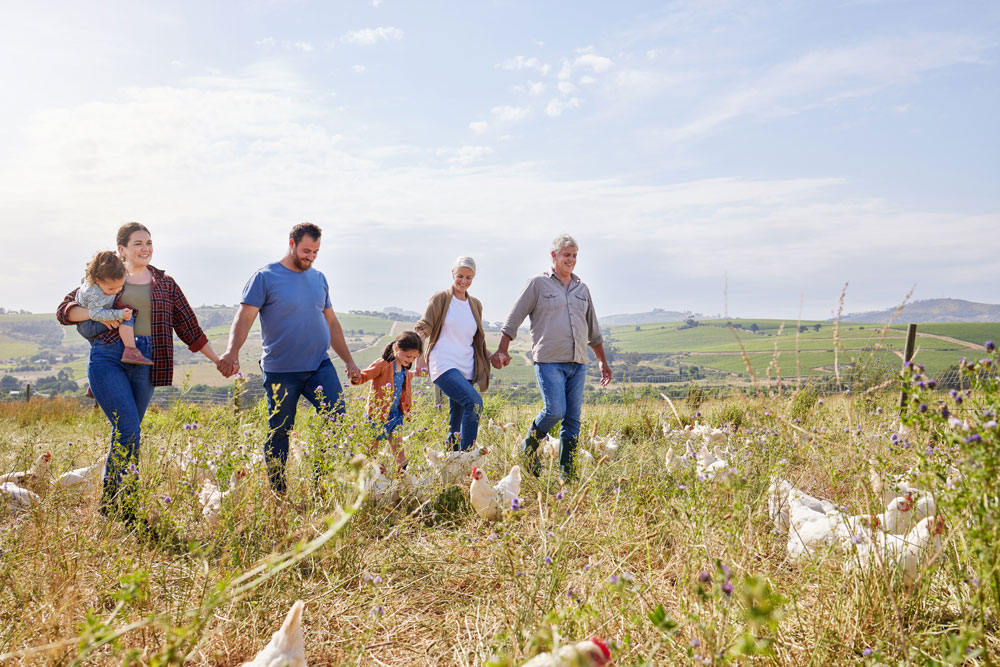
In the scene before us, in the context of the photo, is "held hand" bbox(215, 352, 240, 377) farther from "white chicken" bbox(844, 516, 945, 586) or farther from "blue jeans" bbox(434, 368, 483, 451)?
"white chicken" bbox(844, 516, 945, 586)

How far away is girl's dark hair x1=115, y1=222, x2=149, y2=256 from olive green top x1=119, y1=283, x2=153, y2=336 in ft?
0.92

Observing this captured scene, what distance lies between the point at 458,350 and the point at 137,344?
2.47m

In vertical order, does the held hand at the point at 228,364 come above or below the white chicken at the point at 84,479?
above

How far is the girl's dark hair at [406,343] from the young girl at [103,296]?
1.90 meters

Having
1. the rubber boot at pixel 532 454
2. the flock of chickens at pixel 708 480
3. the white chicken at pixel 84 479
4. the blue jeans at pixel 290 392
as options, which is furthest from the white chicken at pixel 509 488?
the white chicken at pixel 84 479

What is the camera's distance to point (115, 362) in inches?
143

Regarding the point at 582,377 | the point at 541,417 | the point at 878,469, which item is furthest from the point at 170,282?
the point at 878,469

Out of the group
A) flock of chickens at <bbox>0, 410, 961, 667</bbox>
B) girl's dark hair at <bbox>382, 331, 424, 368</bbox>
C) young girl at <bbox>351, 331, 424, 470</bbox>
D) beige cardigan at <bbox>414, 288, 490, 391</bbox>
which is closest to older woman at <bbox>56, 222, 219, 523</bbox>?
flock of chickens at <bbox>0, 410, 961, 667</bbox>

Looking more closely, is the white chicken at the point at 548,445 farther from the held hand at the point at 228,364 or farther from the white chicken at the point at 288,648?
the white chicken at the point at 288,648

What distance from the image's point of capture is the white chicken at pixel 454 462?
369cm

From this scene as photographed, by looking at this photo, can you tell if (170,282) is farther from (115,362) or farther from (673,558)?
(673,558)

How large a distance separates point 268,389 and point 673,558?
2945mm

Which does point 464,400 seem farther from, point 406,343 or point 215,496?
point 215,496

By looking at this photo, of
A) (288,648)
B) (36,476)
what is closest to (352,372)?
(36,476)
